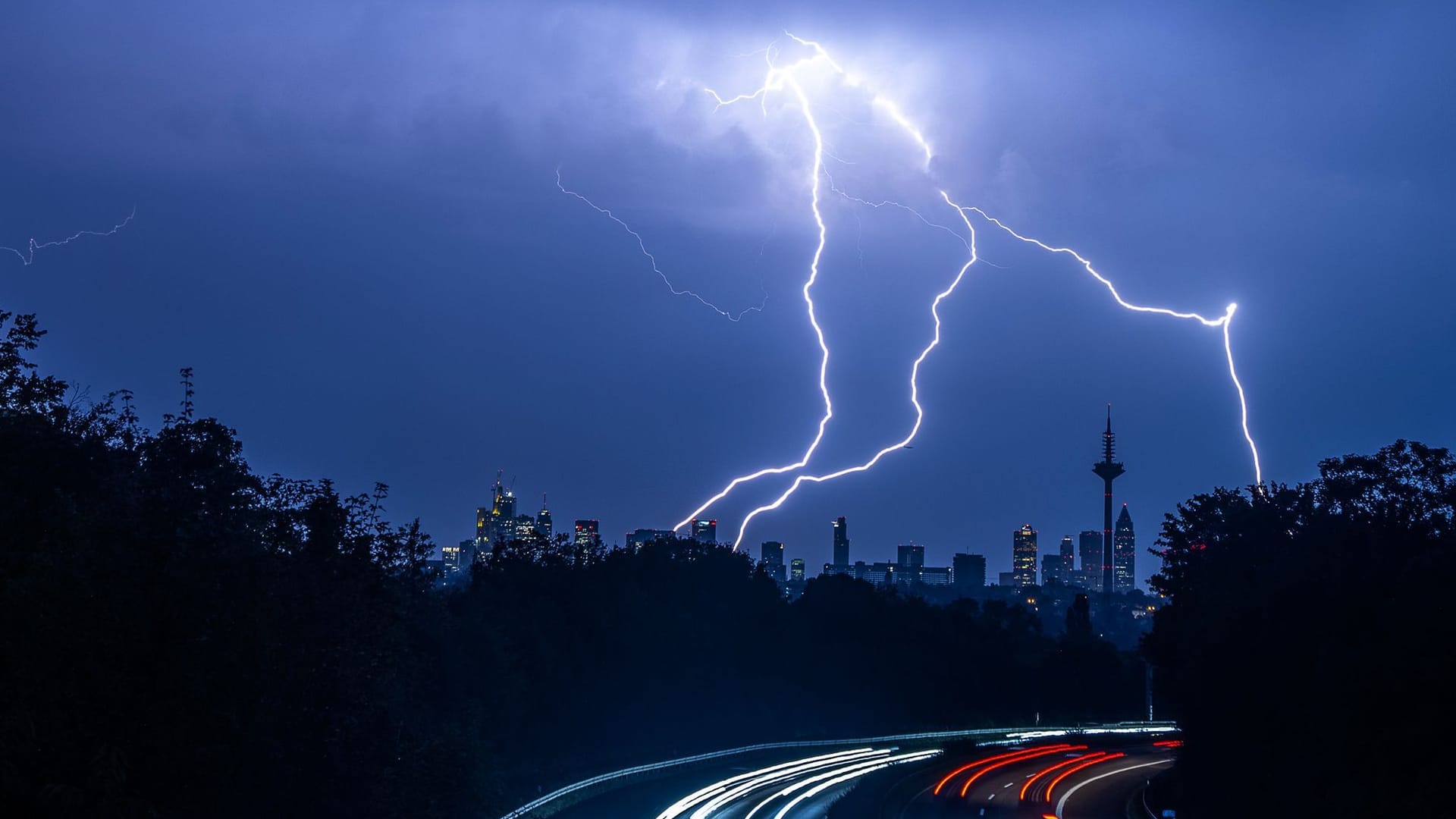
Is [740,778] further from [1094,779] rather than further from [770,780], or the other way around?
[1094,779]

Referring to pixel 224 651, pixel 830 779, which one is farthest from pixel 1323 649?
pixel 830 779

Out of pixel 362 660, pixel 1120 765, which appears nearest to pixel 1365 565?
pixel 362 660

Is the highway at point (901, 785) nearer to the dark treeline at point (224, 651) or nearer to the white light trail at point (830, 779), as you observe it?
the white light trail at point (830, 779)

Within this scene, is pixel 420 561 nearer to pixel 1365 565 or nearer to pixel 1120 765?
pixel 1365 565

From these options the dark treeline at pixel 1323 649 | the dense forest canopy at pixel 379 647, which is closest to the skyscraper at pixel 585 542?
the dense forest canopy at pixel 379 647

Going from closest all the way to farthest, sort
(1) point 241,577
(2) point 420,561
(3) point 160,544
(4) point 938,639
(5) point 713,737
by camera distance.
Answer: (3) point 160,544 → (1) point 241,577 → (2) point 420,561 → (5) point 713,737 → (4) point 938,639

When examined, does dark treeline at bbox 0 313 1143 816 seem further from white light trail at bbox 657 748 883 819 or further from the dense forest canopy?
white light trail at bbox 657 748 883 819
